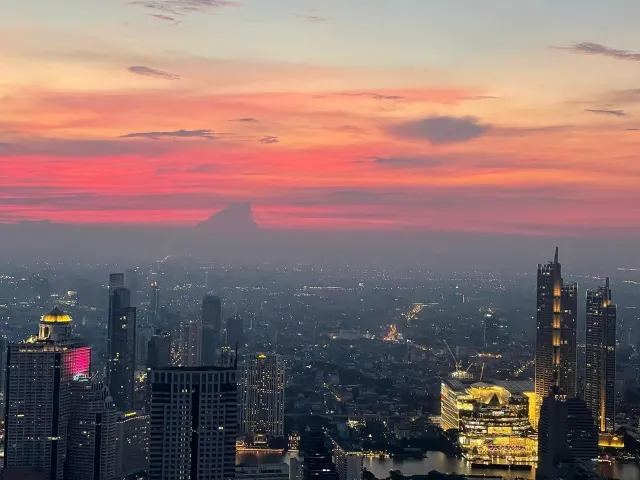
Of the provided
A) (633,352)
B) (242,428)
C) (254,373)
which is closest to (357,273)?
(254,373)

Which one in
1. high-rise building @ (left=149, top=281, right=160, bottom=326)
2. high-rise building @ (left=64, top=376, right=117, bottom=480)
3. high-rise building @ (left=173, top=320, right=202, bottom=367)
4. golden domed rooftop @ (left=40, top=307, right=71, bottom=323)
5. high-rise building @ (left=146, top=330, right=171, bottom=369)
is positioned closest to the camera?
high-rise building @ (left=64, top=376, right=117, bottom=480)

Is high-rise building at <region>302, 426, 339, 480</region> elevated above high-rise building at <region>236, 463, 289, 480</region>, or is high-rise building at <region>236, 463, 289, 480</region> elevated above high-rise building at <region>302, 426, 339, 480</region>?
high-rise building at <region>302, 426, 339, 480</region>

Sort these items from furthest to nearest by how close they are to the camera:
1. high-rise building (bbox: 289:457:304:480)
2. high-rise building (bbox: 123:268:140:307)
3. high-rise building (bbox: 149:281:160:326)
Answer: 1. high-rise building (bbox: 149:281:160:326)
2. high-rise building (bbox: 123:268:140:307)
3. high-rise building (bbox: 289:457:304:480)

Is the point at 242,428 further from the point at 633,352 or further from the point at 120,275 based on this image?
the point at 633,352

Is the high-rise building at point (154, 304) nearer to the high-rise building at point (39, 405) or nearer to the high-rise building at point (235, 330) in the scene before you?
the high-rise building at point (235, 330)

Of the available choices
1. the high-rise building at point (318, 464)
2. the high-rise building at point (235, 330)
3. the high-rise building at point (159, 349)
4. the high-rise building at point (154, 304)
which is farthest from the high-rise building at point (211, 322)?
the high-rise building at point (318, 464)

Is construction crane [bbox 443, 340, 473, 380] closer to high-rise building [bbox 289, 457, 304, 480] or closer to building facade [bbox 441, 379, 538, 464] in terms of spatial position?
building facade [bbox 441, 379, 538, 464]

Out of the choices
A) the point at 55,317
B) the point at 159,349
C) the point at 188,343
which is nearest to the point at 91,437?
the point at 55,317

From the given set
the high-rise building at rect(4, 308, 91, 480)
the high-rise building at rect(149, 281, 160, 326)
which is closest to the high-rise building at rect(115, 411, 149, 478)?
the high-rise building at rect(4, 308, 91, 480)
